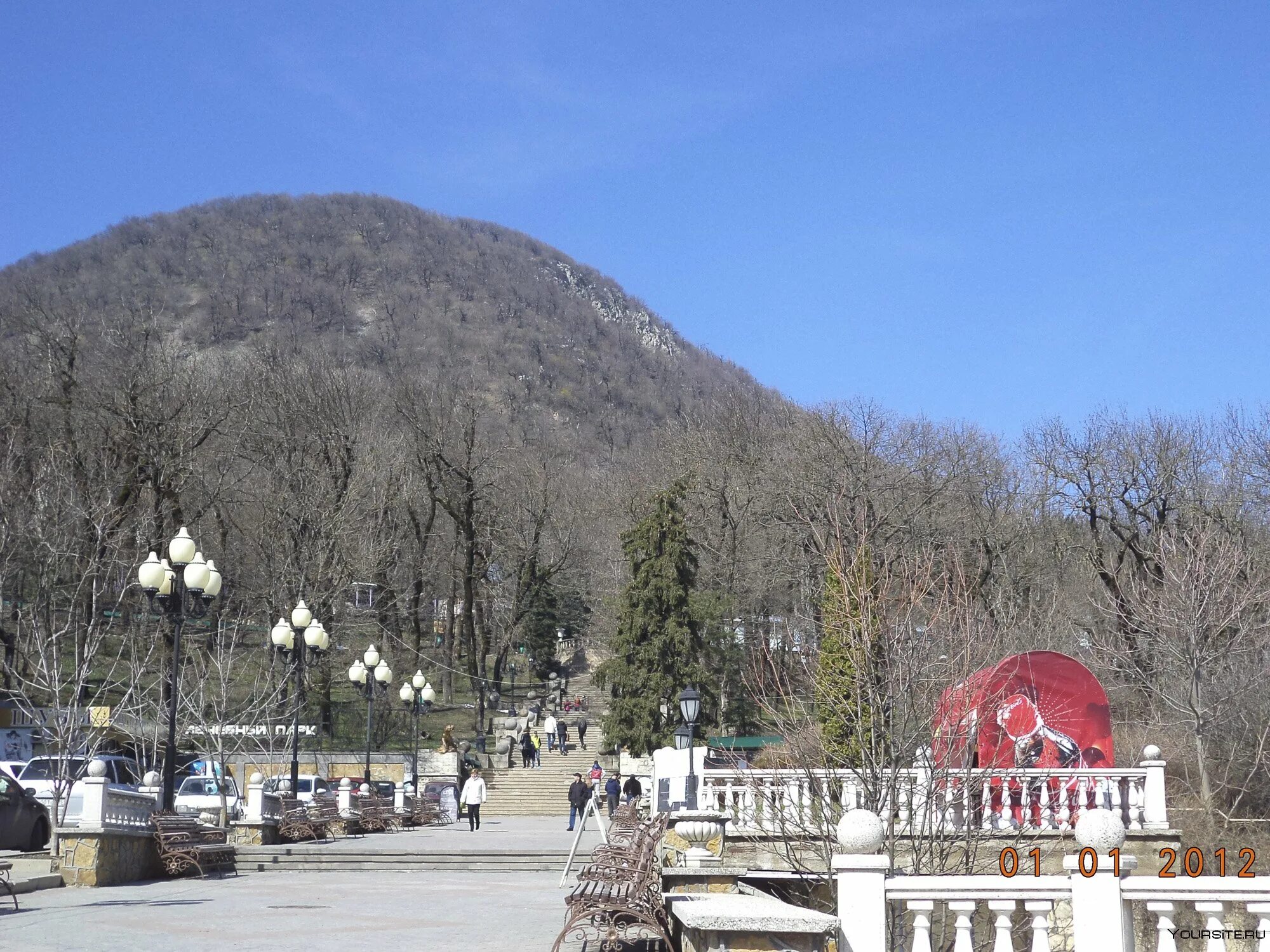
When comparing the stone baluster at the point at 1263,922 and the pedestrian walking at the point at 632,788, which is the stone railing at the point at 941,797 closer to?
the stone baluster at the point at 1263,922

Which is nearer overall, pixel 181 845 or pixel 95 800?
pixel 95 800

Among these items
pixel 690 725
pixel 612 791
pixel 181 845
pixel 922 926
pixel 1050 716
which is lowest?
pixel 612 791

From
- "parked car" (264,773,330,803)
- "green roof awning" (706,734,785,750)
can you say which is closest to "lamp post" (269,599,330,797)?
"parked car" (264,773,330,803)

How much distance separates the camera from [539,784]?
4588cm

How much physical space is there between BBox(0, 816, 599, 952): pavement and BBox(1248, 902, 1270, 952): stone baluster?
240 inches

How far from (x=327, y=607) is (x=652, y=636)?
1162 centimetres

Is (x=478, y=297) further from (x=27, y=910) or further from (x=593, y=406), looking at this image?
(x=27, y=910)

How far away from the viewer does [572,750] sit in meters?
51.2

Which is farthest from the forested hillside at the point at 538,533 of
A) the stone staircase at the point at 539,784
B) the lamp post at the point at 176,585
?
the lamp post at the point at 176,585

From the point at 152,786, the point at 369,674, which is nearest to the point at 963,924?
the point at 152,786

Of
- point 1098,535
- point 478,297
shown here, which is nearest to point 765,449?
point 1098,535

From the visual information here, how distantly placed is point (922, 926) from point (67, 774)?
23.5 meters

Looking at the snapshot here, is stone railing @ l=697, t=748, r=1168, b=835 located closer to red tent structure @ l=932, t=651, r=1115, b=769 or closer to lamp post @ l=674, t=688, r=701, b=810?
lamp post @ l=674, t=688, r=701, b=810

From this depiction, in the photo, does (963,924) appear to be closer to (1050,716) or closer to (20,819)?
(1050,716)
